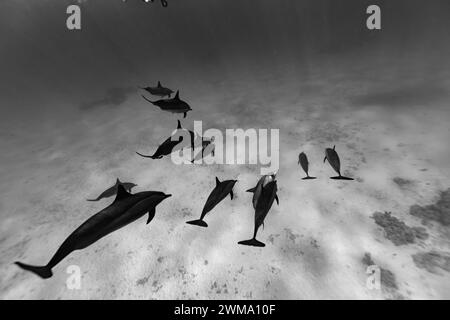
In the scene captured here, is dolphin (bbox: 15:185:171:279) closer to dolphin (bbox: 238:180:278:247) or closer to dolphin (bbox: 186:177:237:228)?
dolphin (bbox: 186:177:237:228)

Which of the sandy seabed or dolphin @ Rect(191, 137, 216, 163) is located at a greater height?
→ dolphin @ Rect(191, 137, 216, 163)

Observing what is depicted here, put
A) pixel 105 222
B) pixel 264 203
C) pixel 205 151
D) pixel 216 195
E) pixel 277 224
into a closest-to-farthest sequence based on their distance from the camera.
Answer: pixel 105 222, pixel 264 203, pixel 216 195, pixel 277 224, pixel 205 151

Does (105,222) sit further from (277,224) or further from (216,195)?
(277,224)

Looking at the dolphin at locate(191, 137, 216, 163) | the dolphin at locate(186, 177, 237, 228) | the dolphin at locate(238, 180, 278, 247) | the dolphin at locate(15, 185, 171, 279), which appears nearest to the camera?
the dolphin at locate(15, 185, 171, 279)

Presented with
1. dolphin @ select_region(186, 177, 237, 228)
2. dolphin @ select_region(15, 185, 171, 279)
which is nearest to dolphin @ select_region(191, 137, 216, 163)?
dolphin @ select_region(186, 177, 237, 228)

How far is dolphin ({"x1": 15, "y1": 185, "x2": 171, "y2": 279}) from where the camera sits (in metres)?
1.44

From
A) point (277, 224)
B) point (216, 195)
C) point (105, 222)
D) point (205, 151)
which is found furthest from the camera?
point (205, 151)

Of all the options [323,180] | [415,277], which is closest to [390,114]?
[323,180]

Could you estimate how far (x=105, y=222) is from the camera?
5.45 feet

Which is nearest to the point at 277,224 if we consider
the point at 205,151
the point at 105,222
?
the point at 205,151

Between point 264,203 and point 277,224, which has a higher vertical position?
point 264,203
